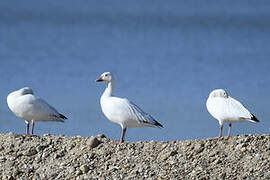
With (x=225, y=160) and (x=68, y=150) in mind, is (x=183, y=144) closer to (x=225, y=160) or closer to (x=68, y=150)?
(x=225, y=160)

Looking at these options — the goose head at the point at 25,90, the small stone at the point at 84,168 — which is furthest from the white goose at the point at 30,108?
the small stone at the point at 84,168

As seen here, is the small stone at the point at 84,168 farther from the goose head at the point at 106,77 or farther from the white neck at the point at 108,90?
the goose head at the point at 106,77

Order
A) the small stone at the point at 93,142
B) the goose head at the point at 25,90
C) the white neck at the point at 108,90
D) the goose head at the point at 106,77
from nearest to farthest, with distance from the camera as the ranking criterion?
the small stone at the point at 93,142, the white neck at the point at 108,90, the goose head at the point at 106,77, the goose head at the point at 25,90

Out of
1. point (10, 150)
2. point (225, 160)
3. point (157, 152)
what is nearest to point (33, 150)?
point (10, 150)

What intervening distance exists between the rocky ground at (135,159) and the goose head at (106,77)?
184cm

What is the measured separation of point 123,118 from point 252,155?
3.51 m

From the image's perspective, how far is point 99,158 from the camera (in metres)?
19.0

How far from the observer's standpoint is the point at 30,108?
2103cm

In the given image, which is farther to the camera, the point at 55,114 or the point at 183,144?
the point at 55,114

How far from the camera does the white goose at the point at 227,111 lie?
1920cm

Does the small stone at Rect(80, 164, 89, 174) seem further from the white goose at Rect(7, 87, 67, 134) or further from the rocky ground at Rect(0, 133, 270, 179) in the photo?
the white goose at Rect(7, 87, 67, 134)

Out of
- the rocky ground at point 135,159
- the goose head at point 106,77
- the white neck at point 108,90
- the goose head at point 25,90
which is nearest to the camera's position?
the rocky ground at point 135,159

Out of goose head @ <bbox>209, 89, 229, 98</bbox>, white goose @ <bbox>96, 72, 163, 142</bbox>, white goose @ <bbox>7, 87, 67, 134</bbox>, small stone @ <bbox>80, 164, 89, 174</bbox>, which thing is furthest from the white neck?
goose head @ <bbox>209, 89, 229, 98</bbox>

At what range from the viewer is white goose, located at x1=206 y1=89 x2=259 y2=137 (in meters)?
19.2
